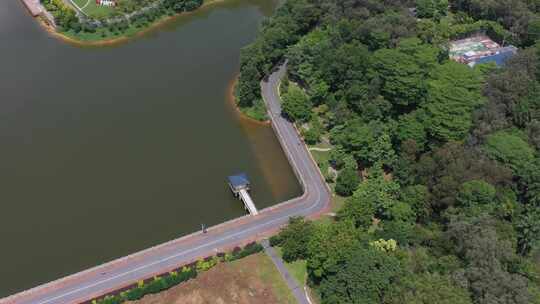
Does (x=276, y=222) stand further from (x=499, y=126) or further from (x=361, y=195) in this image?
(x=499, y=126)

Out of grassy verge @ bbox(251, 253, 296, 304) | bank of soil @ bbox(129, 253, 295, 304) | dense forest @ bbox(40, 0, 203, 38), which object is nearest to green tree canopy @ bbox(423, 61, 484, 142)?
grassy verge @ bbox(251, 253, 296, 304)

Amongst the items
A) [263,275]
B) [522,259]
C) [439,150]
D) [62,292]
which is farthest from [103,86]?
[522,259]

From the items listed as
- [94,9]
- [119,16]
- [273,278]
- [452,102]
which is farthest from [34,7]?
[452,102]

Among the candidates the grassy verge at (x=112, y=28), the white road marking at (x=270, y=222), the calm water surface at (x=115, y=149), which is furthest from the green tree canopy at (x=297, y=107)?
the grassy verge at (x=112, y=28)

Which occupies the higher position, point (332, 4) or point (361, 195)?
point (332, 4)

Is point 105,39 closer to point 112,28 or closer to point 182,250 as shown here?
point 112,28

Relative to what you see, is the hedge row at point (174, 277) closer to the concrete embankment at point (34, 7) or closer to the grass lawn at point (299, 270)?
the grass lawn at point (299, 270)
